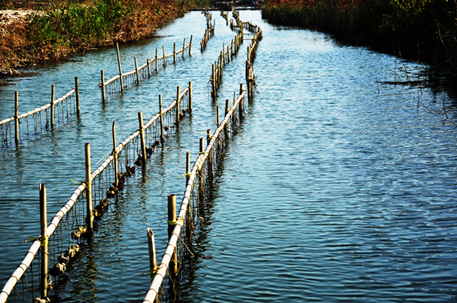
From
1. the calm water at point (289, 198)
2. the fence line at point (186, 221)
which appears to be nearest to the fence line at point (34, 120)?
the calm water at point (289, 198)

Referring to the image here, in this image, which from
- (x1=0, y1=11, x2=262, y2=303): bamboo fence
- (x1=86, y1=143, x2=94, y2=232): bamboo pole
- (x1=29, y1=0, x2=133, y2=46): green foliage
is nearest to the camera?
(x1=0, y1=11, x2=262, y2=303): bamboo fence

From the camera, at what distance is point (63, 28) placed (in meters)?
41.2

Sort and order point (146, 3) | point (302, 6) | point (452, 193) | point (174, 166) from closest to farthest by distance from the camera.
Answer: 1. point (452, 193)
2. point (174, 166)
3. point (146, 3)
4. point (302, 6)

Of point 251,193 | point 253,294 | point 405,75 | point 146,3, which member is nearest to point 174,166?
point 251,193

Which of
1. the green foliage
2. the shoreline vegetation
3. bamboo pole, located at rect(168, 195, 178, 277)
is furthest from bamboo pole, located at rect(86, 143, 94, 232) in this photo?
the green foliage

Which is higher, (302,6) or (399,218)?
(302,6)

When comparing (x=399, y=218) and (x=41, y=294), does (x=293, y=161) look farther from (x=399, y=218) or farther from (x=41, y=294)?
(x=41, y=294)

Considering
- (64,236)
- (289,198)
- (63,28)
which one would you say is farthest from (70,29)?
(64,236)

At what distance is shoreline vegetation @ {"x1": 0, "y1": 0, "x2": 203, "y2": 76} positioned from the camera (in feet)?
115

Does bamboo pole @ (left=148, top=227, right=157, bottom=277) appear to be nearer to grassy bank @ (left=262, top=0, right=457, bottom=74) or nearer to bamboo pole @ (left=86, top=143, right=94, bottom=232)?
bamboo pole @ (left=86, top=143, right=94, bottom=232)

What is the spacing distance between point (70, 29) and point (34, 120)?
71.7 ft

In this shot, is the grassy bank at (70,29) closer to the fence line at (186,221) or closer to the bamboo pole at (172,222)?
the fence line at (186,221)

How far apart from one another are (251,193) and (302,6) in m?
53.4

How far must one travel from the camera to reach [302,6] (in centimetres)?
6406
